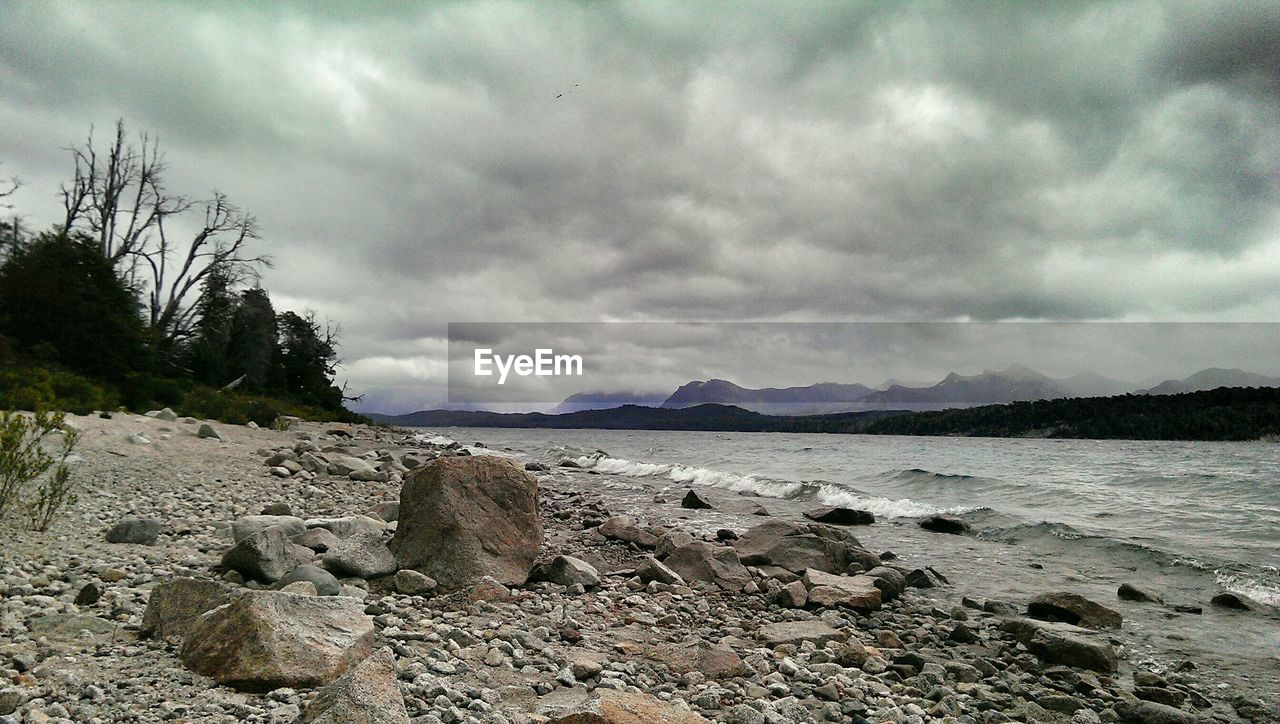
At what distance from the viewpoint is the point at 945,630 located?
24.2ft

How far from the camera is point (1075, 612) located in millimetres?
7770

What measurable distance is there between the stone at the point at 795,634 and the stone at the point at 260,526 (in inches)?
206

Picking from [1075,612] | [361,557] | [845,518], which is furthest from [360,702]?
[845,518]

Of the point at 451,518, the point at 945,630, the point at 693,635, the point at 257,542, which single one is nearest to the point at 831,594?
the point at 945,630

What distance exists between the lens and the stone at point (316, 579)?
19.4 ft

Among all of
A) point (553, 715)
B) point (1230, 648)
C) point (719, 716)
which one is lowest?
point (1230, 648)

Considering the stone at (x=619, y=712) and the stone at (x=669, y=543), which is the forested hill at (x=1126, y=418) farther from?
the stone at (x=619, y=712)

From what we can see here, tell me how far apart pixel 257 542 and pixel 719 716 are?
486cm

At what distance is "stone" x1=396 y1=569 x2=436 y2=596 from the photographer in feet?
22.2

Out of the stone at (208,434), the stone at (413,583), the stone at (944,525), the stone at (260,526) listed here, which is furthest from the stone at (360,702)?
the stone at (208,434)

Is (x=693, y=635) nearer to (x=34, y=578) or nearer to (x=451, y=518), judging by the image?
(x=451, y=518)

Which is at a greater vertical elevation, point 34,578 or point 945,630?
point 34,578

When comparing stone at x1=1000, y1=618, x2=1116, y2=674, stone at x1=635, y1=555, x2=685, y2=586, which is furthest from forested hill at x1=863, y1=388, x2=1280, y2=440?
stone at x1=635, y1=555, x2=685, y2=586

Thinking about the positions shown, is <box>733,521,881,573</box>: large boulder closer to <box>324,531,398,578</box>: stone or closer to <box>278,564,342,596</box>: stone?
<box>324,531,398,578</box>: stone
